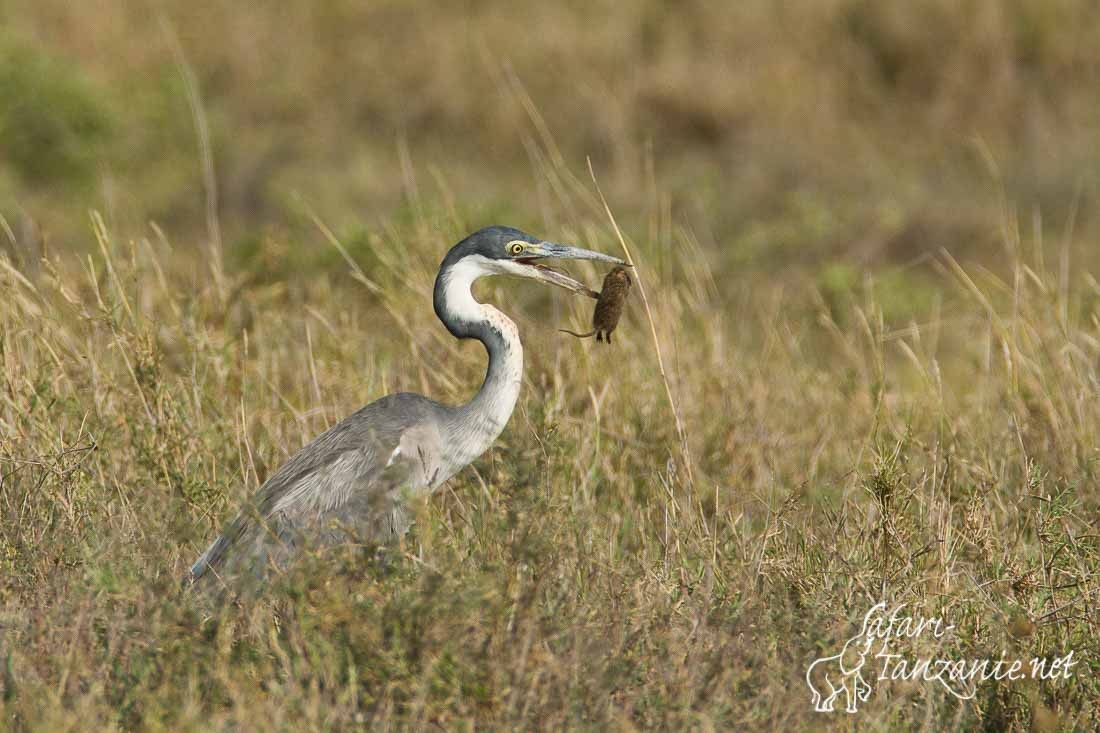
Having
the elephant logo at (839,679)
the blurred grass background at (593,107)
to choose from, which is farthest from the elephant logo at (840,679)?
the blurred grass background at (593,107)

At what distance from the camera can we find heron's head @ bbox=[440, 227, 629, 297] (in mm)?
4488

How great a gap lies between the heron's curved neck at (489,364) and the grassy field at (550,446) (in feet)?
0.52

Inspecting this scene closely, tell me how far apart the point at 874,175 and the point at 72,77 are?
6736mm

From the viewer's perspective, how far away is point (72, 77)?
429 inches

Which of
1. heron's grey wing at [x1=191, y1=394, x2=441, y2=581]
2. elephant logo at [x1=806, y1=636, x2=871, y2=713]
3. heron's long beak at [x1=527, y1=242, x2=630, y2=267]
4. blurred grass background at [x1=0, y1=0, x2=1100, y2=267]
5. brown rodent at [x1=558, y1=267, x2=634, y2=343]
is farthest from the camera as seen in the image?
blurred grass background at [x1=0, y1=0, x2=1100, y2=267]

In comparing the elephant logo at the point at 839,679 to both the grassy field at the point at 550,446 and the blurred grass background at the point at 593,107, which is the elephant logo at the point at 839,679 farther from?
the blurred grass background at the point at 593,107

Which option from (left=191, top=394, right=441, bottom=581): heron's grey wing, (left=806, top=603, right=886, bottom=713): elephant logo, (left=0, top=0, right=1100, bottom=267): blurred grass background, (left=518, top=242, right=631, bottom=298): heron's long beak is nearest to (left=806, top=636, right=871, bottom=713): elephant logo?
(left=806, top=603, right=886, bottom=713): elephant logo

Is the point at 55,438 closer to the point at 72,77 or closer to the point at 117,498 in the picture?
the point at 117,498

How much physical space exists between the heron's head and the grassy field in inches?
16.9

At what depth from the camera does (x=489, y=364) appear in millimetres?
4492

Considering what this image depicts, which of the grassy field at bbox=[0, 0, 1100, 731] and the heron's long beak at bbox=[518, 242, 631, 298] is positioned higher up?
the heron's long beak at bbox=[518, 242, 631, 298]

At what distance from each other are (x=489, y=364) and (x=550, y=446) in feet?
2.17

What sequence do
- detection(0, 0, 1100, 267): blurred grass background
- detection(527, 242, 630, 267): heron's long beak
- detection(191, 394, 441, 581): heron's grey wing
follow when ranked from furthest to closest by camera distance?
1. detection(0, 0, 1100, 267): blurred grass background
2. detection(527, 242, 630, 267): heron's long beak
3. detection(191, 394, 441, 581): heron's grey wing

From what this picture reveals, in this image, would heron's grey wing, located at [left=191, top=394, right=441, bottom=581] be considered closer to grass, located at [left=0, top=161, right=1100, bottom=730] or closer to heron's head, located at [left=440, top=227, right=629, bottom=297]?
grass, located at [left=0, top=161, right=1100, bottom=730]
